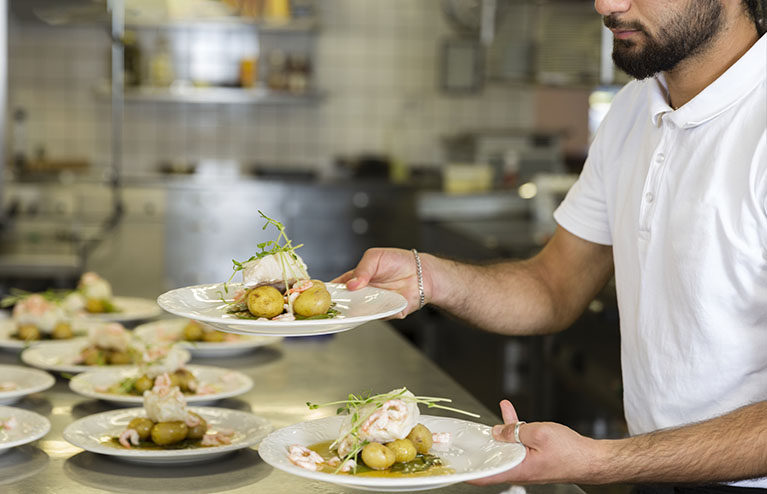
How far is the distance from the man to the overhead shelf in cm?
463

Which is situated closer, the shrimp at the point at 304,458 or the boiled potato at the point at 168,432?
the shrimp at the point at 304,458

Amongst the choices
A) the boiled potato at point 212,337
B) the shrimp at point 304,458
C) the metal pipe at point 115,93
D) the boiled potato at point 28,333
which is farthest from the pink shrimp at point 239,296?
the metal pipe at point 115,93

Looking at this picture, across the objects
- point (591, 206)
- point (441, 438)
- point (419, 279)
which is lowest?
point (441, 438)

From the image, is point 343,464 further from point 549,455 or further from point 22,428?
point 22,428

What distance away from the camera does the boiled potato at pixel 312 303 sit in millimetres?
1341

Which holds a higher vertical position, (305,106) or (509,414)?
(305,106)

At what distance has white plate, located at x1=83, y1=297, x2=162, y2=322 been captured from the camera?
2.41m

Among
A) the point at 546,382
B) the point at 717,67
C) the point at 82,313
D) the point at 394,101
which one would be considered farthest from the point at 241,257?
the point at 717,67

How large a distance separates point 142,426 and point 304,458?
1.36 ft

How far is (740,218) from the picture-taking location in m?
1.48

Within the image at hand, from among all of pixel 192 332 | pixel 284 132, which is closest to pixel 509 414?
pixel 192 332

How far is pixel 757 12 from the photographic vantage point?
1.61 meters

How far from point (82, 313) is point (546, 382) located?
6.32 feet

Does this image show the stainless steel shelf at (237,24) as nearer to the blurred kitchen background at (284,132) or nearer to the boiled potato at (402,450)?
the blurred kitchen background at (284,132)
